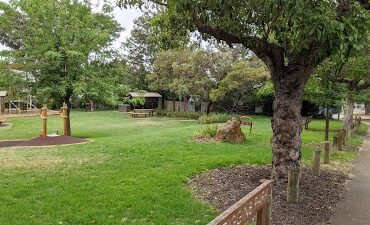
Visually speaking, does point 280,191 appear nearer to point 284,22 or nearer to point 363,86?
point 284,22

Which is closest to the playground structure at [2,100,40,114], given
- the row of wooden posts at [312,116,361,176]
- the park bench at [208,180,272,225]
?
the row of wooden posts at [312,116,361,176]

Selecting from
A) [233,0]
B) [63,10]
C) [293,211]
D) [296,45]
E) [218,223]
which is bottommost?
[293,211]

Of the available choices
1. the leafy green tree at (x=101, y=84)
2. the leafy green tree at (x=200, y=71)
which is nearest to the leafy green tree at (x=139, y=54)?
the leafy green tree at (x=200, y=71)

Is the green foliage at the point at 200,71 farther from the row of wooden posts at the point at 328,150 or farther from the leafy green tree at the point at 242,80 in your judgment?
the row of wooden posts at the point at 328,150

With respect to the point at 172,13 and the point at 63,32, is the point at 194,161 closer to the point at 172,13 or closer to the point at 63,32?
the point at 172,13

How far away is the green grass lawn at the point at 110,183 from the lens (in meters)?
5.62

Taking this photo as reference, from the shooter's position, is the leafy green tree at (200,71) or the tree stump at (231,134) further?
the leafy green tree at (200,71)

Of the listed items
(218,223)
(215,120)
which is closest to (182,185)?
(218,223)

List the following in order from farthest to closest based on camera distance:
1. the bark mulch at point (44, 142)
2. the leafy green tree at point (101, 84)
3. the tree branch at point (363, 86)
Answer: the tree branch at point (363, 86)
the leafy green tree at point (101, 84)
the bark mulch at point (44, 142)

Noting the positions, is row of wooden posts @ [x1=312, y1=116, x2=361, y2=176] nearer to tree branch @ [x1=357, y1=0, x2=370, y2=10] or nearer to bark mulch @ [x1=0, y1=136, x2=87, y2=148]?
tree branch @ [x1=357, y1=0, x2=370, y2=10]

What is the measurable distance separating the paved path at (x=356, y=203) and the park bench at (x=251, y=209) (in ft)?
6.37

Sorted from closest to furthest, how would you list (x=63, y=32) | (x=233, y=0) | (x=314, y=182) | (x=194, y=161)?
(x=233, y=0)
(x=314, y=182)
(x=194, y=161)
(x=63, y=32)

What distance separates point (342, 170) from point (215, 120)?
662 inches

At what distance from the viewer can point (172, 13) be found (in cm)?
760
